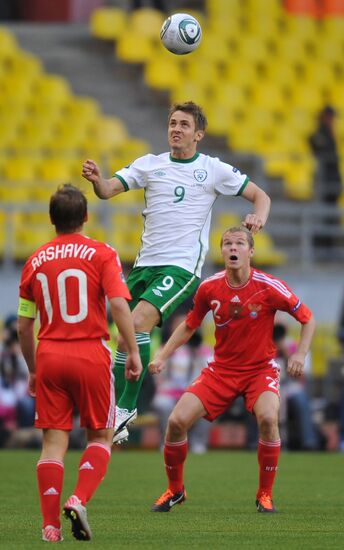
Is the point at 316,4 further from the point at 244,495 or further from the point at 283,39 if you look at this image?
the point at 244,495

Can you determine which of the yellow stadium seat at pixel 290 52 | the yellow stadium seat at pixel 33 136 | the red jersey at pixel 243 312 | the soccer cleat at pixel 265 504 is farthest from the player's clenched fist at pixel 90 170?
the yellow stadium seat at pixel 290 52

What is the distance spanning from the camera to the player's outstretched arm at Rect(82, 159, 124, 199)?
931 cm

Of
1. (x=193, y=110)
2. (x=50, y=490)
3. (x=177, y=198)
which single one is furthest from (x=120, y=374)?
(x=50, y=490)

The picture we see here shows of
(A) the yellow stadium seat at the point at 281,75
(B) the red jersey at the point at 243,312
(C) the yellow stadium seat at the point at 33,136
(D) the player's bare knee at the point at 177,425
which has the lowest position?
(D) the player's bare knee at the point at 177,425

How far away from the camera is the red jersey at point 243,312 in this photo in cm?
1001

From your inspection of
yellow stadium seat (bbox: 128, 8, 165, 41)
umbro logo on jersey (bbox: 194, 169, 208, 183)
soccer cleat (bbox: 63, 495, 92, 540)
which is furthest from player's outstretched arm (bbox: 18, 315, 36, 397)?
yellow stadium seat (bbox: 128, 8, 165, 41)

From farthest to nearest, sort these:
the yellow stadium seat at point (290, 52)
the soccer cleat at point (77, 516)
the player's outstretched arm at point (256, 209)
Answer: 1. the yellow stadium seat at point (290, 52)
2. the player's outstretched arm at point (256, 209)
3. the soccer cleat at point (77, 516)

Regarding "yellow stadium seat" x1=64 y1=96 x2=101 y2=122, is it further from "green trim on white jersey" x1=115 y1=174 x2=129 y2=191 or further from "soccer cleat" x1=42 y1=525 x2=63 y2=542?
"soccer cleat" x1=42 y1=525 x2=63 y2=542

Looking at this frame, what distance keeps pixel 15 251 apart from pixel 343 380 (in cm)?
439

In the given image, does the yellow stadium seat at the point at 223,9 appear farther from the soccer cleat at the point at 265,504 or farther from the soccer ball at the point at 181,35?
the soccer cleat at the point at 265,504

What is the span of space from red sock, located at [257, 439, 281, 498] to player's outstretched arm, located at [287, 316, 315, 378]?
2.14ft

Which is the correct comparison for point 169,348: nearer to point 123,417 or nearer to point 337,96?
point 123,417

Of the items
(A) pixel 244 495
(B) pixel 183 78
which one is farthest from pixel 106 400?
(B) pixel 183 78

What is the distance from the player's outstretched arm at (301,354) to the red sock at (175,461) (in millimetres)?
1012
